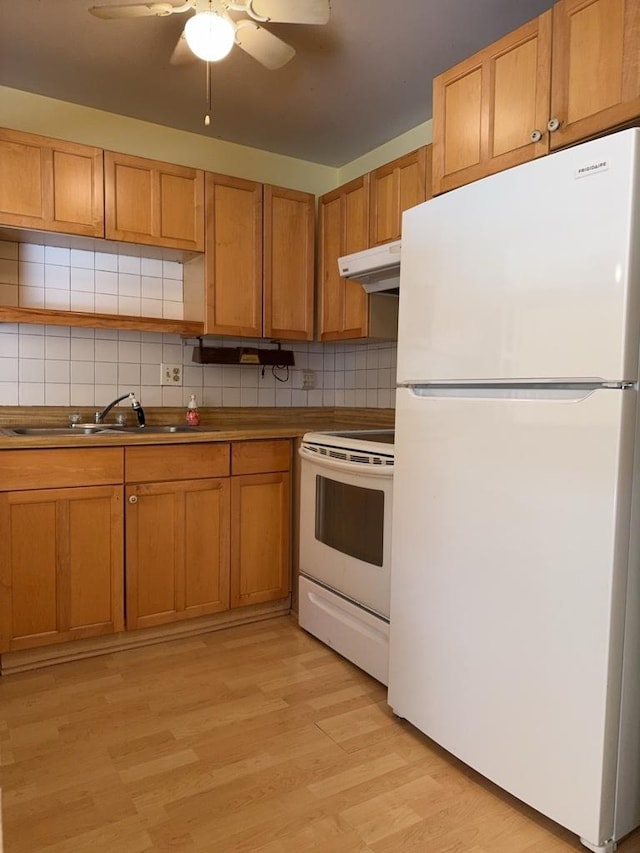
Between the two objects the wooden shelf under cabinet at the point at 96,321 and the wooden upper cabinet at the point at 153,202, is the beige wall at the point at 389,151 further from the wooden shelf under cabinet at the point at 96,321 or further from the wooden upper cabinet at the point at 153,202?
the wooden shelf under cabinet at the point at 96,321

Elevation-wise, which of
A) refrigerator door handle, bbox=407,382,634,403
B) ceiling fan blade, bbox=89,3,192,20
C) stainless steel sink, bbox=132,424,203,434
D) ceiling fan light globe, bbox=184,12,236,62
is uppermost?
ceiling fan blade, bbox=89,3,192,20

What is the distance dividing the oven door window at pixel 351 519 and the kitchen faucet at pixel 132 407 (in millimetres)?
958

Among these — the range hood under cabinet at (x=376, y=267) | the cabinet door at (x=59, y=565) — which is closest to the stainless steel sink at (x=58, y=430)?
the cabinet door at (x=59, y=565)

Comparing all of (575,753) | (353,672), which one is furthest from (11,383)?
(575,753)

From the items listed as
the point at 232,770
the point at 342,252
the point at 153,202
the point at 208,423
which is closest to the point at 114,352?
the point at 208,423

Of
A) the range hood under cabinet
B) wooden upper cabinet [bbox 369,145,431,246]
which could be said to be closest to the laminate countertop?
the range hood under cabinet

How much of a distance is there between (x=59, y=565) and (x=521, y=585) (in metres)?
1.72

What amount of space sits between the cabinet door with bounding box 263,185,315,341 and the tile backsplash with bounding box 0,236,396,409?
0.93 ft

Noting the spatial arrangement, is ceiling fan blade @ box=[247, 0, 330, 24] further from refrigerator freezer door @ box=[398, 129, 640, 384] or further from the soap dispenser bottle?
the soap dispenser bottle

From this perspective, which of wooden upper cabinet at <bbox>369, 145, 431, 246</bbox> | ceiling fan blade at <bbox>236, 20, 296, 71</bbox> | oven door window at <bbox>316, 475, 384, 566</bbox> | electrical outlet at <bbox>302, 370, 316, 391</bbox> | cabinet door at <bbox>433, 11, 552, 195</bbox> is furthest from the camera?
electrical outlet at <bbox>302, 370, 316, 391</bbox>

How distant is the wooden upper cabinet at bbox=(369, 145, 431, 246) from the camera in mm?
2500

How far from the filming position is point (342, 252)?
300 centimetres

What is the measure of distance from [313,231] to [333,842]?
2661mm

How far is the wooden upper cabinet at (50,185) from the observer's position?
2375 mm
